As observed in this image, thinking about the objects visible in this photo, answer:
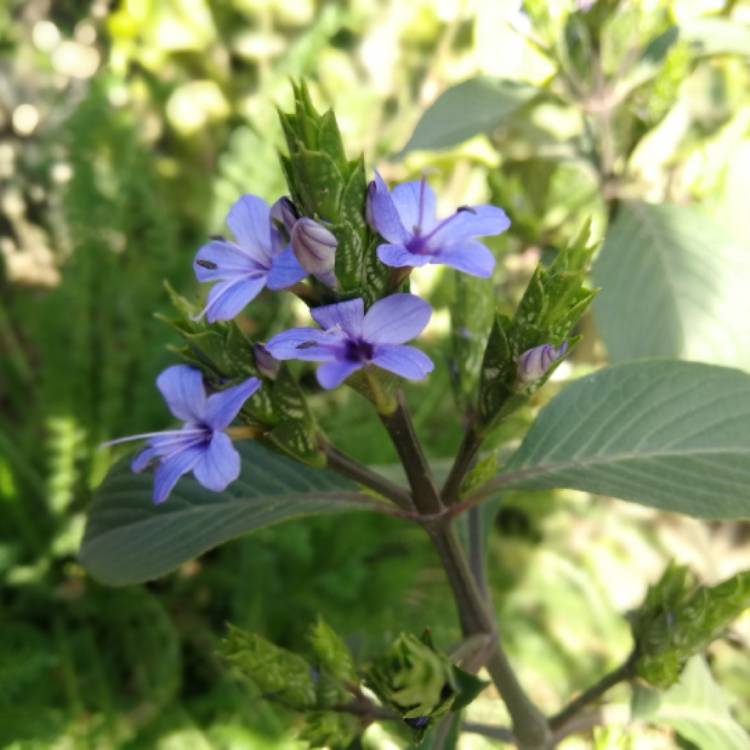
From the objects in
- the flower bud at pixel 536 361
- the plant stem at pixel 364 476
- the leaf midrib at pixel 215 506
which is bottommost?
the leaf midrib at pixel 215 506

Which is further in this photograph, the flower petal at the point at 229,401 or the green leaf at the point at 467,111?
the green leaf at the point at 467,111

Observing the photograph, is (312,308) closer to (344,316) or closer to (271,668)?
(344,316)

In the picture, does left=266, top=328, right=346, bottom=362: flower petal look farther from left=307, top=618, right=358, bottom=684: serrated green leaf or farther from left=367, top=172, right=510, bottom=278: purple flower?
left=307, top=618, right=358, bottom=684: serrated green leaf

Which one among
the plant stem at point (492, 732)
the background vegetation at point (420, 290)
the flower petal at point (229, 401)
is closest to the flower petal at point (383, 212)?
the flower petal at point (229, 401)

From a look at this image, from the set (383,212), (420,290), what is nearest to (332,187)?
(383,212)

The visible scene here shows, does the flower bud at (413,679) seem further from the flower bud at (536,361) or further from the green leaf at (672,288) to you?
the green leaf at (672,288)

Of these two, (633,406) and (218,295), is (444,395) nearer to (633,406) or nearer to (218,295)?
(633,406)

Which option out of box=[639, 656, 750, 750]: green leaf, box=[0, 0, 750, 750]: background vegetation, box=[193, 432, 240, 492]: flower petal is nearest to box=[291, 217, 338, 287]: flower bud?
box=[193, 432, 240, 492]: flower petal
